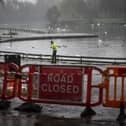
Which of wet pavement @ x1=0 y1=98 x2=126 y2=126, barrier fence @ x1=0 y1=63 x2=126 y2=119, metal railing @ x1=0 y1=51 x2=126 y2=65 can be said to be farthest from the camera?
metal railing @ x1=0 y1=51 x2=126 y2=65

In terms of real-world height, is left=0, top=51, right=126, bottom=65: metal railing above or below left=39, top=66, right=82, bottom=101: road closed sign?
above

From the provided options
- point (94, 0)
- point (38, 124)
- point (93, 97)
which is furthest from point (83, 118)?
point (94, 0)

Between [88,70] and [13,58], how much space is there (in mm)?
13110

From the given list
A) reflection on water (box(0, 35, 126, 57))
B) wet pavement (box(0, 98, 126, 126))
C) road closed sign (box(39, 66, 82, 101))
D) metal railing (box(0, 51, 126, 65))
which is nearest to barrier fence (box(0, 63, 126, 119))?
road closed sign (box(39, 66, 82, 101))

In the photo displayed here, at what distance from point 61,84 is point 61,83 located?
0.10ft

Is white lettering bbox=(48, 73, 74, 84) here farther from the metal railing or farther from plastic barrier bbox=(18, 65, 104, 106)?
the metal railing

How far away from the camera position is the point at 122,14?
7613 inches

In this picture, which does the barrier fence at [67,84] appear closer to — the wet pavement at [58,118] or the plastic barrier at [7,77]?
the plastic barrier at [7,77]

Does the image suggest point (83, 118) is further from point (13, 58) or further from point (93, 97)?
point (13, 58)

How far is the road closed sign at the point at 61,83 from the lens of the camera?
11.4 meters

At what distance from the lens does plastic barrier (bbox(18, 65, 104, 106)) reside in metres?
11.4

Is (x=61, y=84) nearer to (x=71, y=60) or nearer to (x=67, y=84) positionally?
(x=67, y=84)

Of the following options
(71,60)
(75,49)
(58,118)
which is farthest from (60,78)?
(75,49)

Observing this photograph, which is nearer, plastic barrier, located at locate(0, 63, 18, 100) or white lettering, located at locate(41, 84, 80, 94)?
white lettering, located at locate(41, 84, 80, 94)
